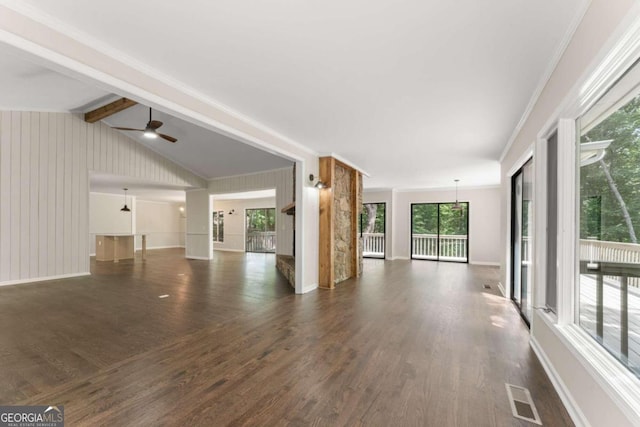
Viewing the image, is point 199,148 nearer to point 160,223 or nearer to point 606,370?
point 160,223

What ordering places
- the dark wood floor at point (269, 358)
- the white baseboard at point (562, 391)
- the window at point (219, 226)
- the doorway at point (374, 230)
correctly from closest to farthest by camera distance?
the white baseboard at point (562, 391) → the dark wood floor at point (269, 358) → the doorway at point (374, 230) → the window at point (219, 226)

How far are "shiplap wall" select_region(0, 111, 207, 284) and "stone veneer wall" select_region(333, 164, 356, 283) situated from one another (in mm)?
5988

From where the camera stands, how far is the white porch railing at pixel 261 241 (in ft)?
39.6

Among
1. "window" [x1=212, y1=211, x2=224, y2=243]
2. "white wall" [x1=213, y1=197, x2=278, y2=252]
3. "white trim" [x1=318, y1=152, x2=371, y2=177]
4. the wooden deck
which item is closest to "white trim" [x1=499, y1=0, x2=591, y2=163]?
the wooden deck

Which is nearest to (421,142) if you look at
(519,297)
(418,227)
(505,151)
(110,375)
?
(505,151)

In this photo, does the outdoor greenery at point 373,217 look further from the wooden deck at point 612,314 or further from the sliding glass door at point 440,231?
the wooden deck at point 612,314

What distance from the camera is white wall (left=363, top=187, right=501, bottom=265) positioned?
8.64 metres

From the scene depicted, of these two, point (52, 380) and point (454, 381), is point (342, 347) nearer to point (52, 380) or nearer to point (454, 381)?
point (454, 381)

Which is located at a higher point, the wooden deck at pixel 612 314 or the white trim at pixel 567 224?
the white trim at pixel 567 224

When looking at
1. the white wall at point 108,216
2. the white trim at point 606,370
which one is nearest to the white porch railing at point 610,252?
the white trim at point 606,370

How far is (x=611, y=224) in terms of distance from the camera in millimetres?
1611

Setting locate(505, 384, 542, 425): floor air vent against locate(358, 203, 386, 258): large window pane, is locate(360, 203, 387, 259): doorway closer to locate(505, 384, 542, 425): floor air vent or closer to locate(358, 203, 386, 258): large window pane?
locate(358, 203, 386, 258): large window pane

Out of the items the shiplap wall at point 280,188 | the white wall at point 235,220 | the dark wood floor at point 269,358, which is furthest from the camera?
the white wall at point 235,220

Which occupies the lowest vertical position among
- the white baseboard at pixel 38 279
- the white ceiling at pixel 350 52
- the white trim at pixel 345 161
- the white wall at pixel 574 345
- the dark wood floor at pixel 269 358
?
the white baseboard at pixel 38 279
